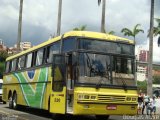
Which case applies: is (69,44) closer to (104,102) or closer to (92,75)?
(92,75)

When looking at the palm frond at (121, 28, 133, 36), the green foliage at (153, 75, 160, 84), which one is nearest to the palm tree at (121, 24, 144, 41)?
the palm frond at (121, 28, 133, 36)

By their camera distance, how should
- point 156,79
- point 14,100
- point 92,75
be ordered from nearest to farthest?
point 92,75, point 14,100, point 156,79

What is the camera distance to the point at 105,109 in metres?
17.9

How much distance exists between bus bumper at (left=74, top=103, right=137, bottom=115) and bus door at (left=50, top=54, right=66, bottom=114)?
980 mm

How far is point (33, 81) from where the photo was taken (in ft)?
76.5

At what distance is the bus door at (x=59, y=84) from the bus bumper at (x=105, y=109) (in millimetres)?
980

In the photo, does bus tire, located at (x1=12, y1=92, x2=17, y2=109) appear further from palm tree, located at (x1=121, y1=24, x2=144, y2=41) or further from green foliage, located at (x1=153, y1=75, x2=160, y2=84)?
green foliage, located at (x1=153, y1=75, x2=160, y2=84)

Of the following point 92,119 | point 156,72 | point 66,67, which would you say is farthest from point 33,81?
point 156,72

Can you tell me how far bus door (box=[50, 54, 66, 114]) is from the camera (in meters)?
18.3

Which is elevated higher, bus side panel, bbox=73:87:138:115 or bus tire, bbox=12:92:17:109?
bus side panel, bbox=73:87:138:115

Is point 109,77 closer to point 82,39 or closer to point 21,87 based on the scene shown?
point 82,39

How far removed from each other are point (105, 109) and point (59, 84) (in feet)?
7.40

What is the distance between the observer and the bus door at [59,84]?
60.0 feet

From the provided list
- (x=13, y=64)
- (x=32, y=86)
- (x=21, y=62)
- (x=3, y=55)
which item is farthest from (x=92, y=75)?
(x=3, y=55)
